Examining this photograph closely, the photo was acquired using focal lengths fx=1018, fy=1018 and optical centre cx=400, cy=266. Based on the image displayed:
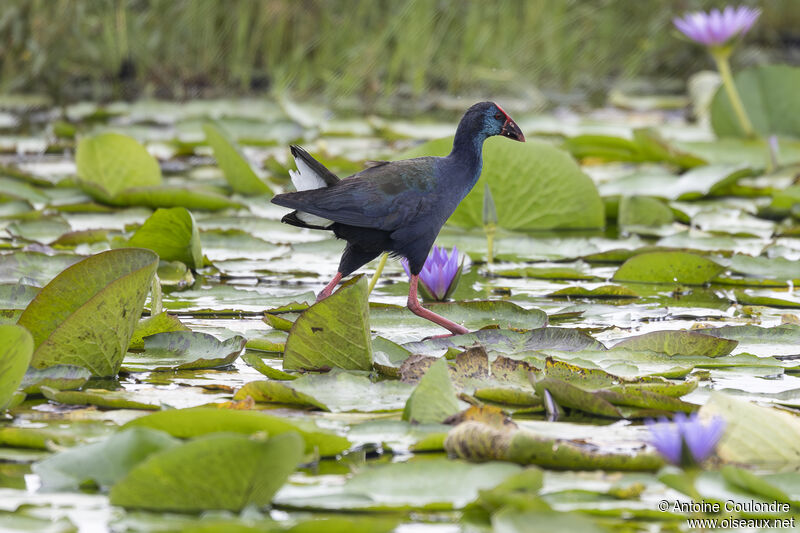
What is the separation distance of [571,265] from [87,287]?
1.84 meters

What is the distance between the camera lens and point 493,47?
8578 millimetres

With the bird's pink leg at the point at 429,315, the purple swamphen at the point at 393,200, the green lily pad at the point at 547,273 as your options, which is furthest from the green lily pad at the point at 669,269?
the bird's pink leg at the point at 429,315

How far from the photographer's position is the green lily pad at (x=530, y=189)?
3.60 meters

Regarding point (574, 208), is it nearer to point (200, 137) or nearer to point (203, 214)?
point (203, 214)

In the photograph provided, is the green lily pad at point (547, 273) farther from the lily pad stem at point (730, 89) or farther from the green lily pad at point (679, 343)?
the lily pad stem at point (730, 89)

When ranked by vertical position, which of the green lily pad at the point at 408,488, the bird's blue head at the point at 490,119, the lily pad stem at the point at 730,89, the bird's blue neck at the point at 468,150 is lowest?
the green lily pad at the point at 408,488

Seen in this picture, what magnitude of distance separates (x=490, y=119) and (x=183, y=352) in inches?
40.3

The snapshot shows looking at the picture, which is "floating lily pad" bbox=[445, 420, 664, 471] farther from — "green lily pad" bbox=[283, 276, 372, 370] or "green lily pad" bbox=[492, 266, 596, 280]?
"green lily pad" bbox=[492, 266, 596, 280]

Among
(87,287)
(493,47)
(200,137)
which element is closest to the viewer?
(87,287)


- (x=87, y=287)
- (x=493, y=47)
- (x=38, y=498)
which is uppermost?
(x=493, y=47)

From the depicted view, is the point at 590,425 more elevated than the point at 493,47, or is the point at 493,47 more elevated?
the point at 493,47

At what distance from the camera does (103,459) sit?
4.91 feet

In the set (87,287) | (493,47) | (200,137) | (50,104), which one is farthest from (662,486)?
(493,47)

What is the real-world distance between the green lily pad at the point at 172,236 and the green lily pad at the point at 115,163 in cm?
90
